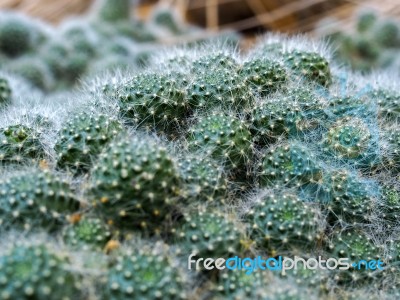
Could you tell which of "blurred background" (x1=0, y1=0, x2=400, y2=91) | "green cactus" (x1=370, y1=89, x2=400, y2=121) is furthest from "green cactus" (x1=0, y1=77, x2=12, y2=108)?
"green cactus" (x1=370, y1=89, x2=400, y2=121)

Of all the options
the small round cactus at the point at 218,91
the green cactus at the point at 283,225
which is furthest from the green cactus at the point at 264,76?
the green cactus at the point at 283,225

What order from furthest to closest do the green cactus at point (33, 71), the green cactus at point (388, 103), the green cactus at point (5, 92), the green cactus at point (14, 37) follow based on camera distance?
the green cactus at point (14, 37) < the green cactus at point (33, 71) < the green cactus at point (5, 92) < the green cactus at point (388, 103)

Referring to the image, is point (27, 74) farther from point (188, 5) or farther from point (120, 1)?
point (188, 5)

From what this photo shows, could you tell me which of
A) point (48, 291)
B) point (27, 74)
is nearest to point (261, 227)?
point (48, 291)

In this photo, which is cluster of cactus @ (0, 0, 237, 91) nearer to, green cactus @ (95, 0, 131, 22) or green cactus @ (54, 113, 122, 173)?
green cactus @ (95, 0, 131, 22)

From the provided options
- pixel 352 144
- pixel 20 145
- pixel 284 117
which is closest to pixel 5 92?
pixel 20 145

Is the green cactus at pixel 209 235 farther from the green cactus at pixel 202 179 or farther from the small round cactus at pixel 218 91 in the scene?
the small round cactus at pixel 218 91
